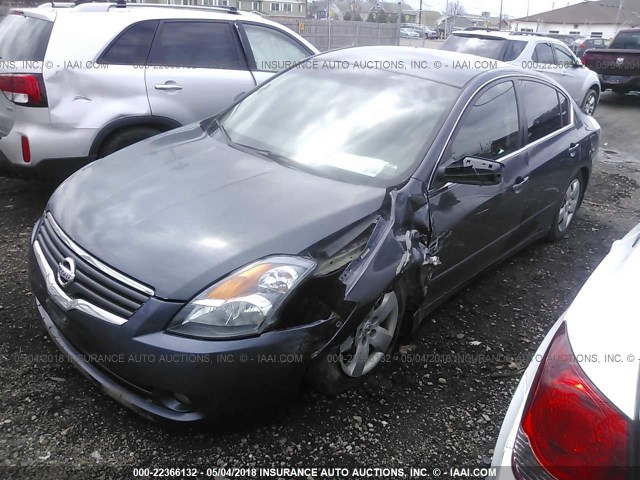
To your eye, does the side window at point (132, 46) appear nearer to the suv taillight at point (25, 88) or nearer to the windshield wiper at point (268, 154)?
the suv taillight at point (25, 88)

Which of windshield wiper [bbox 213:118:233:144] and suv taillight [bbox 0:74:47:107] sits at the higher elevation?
suv taillight [bbox 0:74:47:107]

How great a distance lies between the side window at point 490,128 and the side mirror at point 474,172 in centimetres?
19

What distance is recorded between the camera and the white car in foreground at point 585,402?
1253 mm

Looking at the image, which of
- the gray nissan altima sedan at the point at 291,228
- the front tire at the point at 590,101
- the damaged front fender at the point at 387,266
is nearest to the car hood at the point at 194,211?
the gray nissan altima sedan at the point at 291,228

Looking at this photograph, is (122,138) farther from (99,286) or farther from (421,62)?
(99,286)

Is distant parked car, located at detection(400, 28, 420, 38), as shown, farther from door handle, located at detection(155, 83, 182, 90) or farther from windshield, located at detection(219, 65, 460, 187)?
windshield, located at detection(219, 65, 460, 187)

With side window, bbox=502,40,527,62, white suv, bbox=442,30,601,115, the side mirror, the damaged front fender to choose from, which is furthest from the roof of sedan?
side window, bbox=502,40,527,62

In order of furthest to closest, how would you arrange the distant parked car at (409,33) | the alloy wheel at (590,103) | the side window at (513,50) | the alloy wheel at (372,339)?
the distant parked car at (409,33) < the alloy wheel at (590,103) < the side window at (513,50) < the alloy wheel at (372,339)

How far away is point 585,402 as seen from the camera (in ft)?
4.29

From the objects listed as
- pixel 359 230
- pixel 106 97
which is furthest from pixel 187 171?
pixel 106 97

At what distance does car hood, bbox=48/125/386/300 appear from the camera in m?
2.25

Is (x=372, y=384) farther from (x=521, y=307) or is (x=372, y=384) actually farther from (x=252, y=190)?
(x=521, y=307)

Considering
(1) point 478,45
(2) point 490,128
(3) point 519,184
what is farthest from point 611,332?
(1) point 478,45

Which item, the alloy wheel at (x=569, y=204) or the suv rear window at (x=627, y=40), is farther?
the suv rear window at (x=627, y=40)
